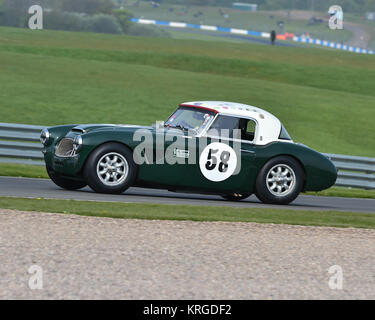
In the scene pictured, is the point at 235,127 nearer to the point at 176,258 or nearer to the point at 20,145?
the point at 176,258

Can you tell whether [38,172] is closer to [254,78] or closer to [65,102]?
[65,102]

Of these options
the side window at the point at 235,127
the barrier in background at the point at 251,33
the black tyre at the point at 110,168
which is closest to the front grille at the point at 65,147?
the black tyre at the point at 110,168

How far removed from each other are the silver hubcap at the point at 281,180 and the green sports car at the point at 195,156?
0.02 meters

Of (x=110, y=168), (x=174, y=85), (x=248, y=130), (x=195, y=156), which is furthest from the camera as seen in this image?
(x=174, y=85)

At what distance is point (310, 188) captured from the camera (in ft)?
40.7

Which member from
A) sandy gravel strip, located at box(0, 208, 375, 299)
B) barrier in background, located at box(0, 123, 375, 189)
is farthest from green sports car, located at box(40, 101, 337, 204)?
barrier in background, located at box(0, 123, 375, 189)

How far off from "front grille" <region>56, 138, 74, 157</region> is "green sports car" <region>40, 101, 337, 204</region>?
0.01m

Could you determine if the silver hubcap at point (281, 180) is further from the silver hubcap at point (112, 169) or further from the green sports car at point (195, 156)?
the silver hubcap at point (112, 169)

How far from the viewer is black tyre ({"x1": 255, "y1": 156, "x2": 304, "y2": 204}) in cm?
1212

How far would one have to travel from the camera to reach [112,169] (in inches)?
444

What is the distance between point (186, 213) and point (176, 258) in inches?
116

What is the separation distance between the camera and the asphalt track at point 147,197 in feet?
37.5

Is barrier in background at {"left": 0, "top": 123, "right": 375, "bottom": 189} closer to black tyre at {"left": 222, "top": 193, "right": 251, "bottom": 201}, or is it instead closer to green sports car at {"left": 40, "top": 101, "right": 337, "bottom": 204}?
green sports car at {"left": 40, "top": 101, "right": 337, "bottom": 204}

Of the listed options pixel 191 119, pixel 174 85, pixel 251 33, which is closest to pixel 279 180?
pixel 191 119
